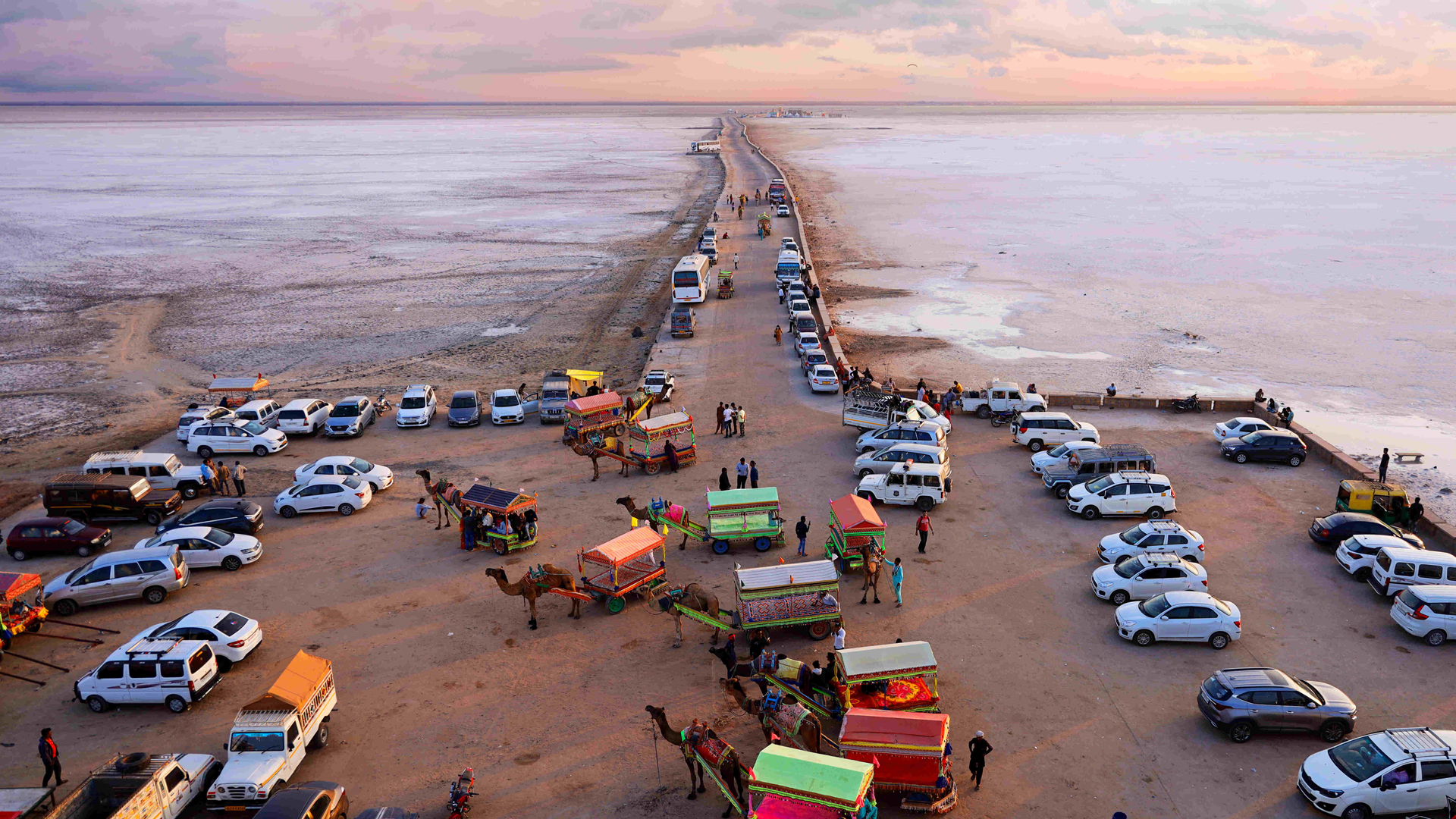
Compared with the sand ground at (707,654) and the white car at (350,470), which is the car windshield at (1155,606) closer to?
the sand ground at (707,654)

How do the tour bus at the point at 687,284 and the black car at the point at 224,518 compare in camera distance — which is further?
the tour bus at the point at 687,284

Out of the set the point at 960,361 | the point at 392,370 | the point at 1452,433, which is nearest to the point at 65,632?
the point at 392,370

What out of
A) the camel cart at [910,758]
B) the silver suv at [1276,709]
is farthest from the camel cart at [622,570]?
the silver suv at [1276,709]

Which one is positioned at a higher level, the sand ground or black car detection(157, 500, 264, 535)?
black car detection(157, 500, 264, 535)

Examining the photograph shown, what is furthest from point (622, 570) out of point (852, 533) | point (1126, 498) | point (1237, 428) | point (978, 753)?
point (1237, 428)

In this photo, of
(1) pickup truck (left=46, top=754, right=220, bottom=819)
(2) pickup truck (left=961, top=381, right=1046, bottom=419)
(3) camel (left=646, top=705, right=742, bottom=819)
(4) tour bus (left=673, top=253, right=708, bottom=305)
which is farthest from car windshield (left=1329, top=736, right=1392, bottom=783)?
(4) tour bus (left=673, top=253, right=708, bottom=305)

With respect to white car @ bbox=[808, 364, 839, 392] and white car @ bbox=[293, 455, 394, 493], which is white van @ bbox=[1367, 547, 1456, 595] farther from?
white car @ bbox=[293, 455, 394, 493]
